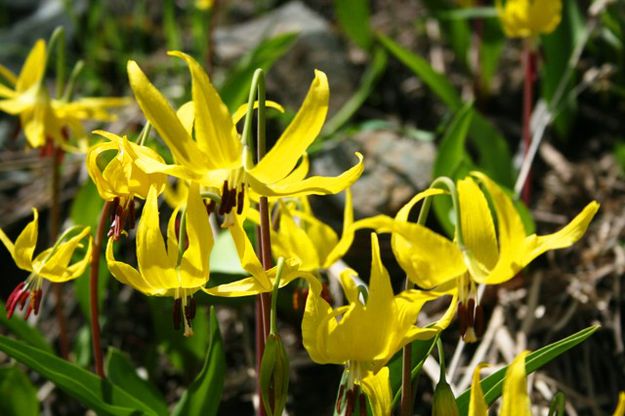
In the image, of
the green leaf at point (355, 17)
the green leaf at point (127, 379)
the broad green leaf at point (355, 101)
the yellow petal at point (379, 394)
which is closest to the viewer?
the yellow petal at point (379, 394)

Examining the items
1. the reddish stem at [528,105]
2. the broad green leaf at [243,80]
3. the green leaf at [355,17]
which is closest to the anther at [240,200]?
the broad green leaf at [243,80]

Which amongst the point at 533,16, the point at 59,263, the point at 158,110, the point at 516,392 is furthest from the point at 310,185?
the point at 533,16

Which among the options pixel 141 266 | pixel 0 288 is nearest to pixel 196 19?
pixel 0 288

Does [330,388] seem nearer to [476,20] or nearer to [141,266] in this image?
[141,266]

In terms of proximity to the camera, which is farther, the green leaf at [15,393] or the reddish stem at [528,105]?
the reddish stem at [528,105]

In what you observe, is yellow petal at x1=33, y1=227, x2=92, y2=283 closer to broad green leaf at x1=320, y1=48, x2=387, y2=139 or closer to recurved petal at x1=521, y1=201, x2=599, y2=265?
recurved petal at x1=521, y1=201, x2=599, y2=265

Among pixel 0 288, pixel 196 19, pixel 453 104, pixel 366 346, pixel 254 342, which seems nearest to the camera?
pixel 366 346

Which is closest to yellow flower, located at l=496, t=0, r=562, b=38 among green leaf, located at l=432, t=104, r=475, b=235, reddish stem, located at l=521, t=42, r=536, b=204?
reddish stem, located at l=521, t=42, r=536, b=204

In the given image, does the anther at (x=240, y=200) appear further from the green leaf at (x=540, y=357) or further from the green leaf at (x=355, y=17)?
the green leaf at (x=355, y=17)
